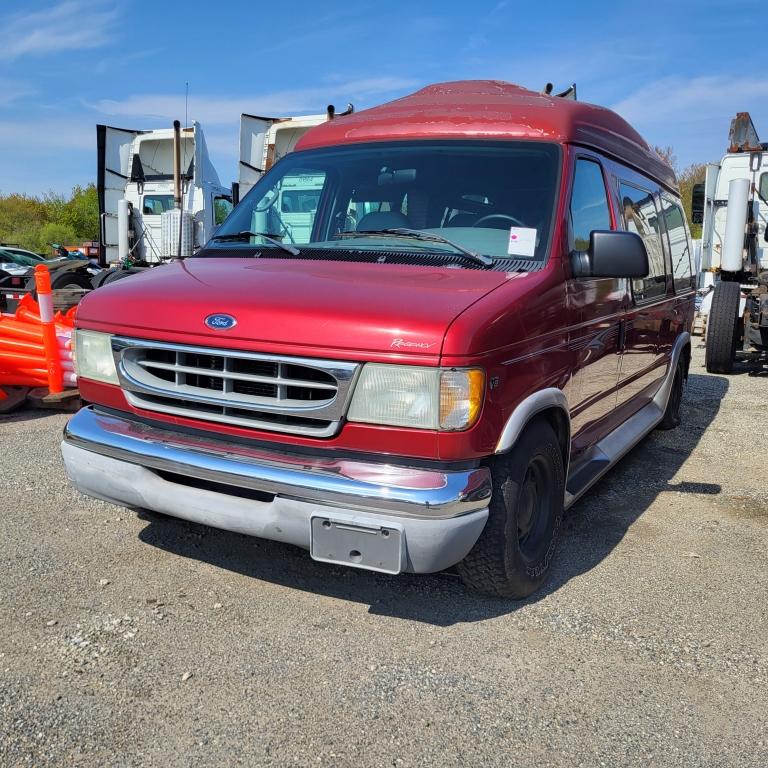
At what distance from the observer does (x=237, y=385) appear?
3070mm

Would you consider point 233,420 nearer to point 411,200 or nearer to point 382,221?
point 382,221

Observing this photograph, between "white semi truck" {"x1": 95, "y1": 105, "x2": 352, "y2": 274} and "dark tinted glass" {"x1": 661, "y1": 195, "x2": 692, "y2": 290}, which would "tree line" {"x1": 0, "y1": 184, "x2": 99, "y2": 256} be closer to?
"white semi truck" {"x1": 95, "y1": 105, "x2": 352, "y2": 274}

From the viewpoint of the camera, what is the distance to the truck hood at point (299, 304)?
281 cm

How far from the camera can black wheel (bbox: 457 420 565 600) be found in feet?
10.3

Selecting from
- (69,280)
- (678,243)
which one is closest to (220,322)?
(678,243)

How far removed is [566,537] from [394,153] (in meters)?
2.28

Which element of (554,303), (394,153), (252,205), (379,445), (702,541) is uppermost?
(394,153)

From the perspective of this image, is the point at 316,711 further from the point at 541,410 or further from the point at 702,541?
the point at 702,541

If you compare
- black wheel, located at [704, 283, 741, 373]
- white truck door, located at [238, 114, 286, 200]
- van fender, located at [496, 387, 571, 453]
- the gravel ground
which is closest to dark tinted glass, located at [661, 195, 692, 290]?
the gravel ground

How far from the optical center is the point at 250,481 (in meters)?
2.98

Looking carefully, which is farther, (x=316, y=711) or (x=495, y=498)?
(x=495, y=498)

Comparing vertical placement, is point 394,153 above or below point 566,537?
above

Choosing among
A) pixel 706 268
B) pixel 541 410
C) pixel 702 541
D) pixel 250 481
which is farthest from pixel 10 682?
pixel 706 268

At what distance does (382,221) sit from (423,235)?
0.34 m
